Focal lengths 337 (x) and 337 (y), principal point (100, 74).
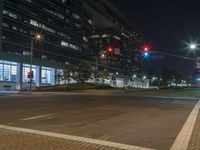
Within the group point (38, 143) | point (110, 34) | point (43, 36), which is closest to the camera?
point (38, 143)

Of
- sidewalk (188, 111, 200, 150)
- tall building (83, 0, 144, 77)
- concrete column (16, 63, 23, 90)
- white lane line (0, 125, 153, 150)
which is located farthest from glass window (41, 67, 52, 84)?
sidewalk (188, 111, 200, 150)

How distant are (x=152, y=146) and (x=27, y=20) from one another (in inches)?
3492

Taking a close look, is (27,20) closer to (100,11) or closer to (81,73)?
(81,73)

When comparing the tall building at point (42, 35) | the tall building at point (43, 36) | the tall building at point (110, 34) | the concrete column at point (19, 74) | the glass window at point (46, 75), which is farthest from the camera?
the tall building at point (110, 34)

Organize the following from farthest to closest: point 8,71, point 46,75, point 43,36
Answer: point 46,75 → point 43,36 → point 8,71

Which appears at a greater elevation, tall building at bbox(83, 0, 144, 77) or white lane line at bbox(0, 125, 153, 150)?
tall building at bbox(83, 0, 144, 77)

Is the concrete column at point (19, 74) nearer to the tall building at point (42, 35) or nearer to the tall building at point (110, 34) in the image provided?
the tall building at point (42, 35)

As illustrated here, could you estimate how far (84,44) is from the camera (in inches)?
5162

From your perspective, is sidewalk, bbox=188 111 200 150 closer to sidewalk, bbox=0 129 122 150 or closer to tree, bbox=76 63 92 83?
sidewalk, bbox=0 129 122 150

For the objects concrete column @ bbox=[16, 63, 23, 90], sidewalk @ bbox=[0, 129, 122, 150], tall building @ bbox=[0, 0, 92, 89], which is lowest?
sidewalk @ bbox=[0, 129, 122, 150]

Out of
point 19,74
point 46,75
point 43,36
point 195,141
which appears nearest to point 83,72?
point 46,75

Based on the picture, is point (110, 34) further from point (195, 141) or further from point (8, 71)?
point (195, 141)

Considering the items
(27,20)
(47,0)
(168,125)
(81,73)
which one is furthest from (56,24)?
(168,125)

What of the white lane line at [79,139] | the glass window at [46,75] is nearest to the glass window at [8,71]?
the glass window at [46,75]
